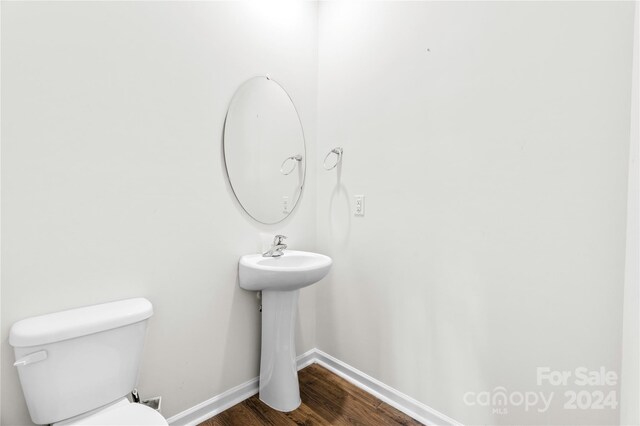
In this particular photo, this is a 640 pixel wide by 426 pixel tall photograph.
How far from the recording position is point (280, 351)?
5.09 ft

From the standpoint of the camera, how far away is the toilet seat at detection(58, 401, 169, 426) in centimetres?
93

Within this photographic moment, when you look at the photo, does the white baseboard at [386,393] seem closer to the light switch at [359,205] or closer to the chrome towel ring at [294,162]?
the light switch at [359,205]

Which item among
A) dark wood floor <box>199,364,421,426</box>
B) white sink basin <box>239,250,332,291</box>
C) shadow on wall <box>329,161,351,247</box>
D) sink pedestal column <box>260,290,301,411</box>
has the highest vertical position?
shadow on wall <box>329,161,351,247</box>

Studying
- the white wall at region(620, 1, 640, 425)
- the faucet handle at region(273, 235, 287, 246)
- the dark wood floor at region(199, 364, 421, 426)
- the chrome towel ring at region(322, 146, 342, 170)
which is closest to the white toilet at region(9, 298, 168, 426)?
the dark wood floor at region(199, 364, 421, 426)

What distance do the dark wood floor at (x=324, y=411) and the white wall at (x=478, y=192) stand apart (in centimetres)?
14

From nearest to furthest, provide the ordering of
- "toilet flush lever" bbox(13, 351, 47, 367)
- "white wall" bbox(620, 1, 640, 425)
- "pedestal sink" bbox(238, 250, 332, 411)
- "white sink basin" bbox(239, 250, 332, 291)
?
1. "white wall" bbox(620, 1, 640, 425)
2. "toilet flush lever" bbox(13, 351, 47, 367)
3. "white sink basin" bbox(239, 250, 332, 291)
4. "pedestal sink" bbox(238, 250, 332, 411)

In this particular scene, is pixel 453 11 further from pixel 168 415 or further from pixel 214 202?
pixel 168 415

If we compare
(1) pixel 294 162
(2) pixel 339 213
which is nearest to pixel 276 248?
(2) pixel 339 213

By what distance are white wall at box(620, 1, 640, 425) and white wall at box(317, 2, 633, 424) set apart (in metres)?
0.04

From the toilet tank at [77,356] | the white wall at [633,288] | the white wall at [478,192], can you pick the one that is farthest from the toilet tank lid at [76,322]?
the white wall at [633,288]

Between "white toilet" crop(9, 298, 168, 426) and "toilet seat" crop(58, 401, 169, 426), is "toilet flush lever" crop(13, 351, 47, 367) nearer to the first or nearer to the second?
"white toilet" crop(9, 298, 168, 426)

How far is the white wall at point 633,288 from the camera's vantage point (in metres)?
0.78

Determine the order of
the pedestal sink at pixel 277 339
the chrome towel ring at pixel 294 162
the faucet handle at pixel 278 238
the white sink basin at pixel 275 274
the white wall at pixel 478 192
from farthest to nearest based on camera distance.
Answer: the chrome towel ring at pixel 294 162
the faucet handle at pixel 278 238
the pedestal sink at pixel 277 339
the white sink basin at pixel 275 274
the white wall at pixel 478 192

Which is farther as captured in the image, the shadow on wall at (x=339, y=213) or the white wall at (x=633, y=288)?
the shadow on wall at (x=339, y=213)
